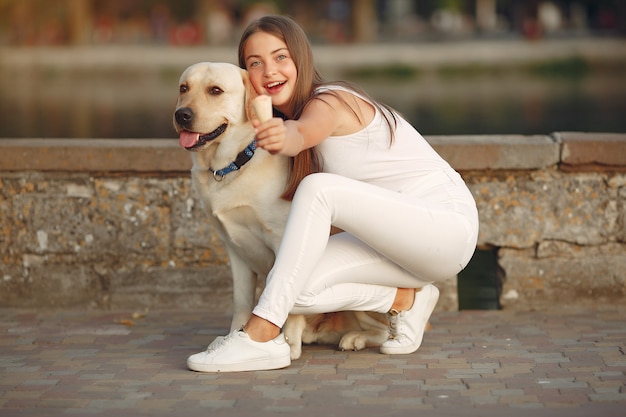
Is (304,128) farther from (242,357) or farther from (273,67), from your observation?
(242,357)

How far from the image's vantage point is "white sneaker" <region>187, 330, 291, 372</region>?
14.6ft

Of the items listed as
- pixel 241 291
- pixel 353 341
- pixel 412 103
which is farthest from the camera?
pixel 412 103

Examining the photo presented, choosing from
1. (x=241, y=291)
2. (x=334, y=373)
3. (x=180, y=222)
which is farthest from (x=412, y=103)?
(x=334, y=373)

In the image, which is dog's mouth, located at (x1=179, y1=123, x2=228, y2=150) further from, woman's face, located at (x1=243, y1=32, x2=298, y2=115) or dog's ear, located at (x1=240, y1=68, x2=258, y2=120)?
woman's face, located at (x1=243, y1=32, x2=298, y2=115)

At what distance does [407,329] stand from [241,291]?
2.54 ft

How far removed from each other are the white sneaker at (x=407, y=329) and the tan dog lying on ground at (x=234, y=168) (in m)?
0.16

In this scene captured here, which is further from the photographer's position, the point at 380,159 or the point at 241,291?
the point at 241,291

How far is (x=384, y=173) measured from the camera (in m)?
4.73

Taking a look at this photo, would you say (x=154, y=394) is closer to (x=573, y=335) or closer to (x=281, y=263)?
(x=281, y=263)

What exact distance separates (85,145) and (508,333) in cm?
247

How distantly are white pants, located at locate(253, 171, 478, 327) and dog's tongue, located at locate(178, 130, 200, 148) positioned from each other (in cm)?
57

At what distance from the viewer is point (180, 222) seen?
6.01 metres

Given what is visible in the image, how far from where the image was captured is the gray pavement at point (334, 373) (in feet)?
12.8

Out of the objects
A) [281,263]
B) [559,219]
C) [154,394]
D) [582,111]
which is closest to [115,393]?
[154,394]
